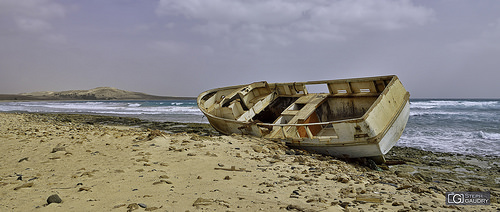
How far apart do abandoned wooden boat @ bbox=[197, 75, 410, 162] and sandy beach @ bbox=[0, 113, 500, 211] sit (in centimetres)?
48

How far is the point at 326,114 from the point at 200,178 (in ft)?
21.0

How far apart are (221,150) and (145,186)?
8.44 feet

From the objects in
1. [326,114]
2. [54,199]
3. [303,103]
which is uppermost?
[303,103]

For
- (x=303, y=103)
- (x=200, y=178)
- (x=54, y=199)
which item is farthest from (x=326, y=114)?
(x=54, y=199)

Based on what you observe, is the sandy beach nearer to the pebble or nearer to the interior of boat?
the pebble

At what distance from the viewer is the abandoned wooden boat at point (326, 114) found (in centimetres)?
670

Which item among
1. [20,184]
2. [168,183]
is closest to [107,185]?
[168,183]

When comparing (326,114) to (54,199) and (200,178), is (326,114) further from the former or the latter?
(54,199)

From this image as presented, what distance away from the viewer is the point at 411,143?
11.4 metres

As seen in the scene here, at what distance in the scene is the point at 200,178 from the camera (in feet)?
14.6

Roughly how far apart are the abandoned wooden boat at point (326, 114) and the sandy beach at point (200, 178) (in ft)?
1.58

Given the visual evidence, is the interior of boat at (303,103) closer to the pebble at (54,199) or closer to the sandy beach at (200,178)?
the sandy beach at (200,178)

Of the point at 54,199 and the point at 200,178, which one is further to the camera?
the point at 200,178

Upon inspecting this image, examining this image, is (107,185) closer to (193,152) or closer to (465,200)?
(193,152)
